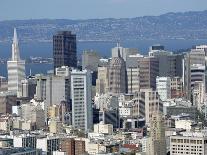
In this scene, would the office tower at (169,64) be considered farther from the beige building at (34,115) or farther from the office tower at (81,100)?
the beige building at (34,115)

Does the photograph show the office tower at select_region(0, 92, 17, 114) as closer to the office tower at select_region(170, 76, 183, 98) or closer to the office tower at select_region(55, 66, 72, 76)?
Result: the office tower at select_region(55, 66, 72, 76)

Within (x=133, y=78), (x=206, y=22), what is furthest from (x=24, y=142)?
(x=206, y=22)

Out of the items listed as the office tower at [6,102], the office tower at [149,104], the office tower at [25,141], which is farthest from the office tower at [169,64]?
the office tower at [25,141]

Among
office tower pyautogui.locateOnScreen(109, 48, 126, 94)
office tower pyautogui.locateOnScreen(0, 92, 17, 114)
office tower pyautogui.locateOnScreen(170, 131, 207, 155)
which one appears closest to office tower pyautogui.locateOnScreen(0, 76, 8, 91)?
office tower pyautogui.locateOnScreen(0, 92, 17, 114)

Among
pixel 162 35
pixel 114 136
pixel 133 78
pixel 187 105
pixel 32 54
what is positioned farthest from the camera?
pixel 162 35

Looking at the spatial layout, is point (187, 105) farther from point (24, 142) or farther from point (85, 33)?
point (85, 33)
